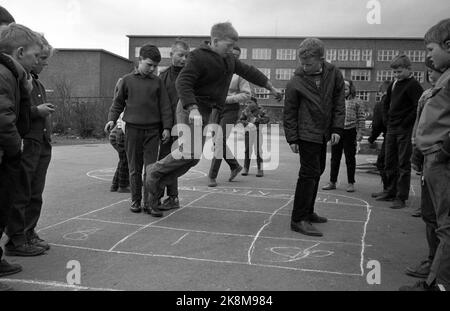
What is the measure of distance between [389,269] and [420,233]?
1454mm

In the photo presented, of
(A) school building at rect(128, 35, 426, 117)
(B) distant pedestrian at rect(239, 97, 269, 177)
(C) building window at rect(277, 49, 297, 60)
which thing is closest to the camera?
(B) distant pedestrian at rect(239, 97, 269, 177)

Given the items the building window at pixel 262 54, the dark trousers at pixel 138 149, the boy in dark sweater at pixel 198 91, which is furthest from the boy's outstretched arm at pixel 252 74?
the building window at pixel 262 54

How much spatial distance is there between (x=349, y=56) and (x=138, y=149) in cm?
6954

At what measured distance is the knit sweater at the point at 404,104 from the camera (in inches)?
248

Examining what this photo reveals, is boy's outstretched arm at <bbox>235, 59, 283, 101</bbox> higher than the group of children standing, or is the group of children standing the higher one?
boy's outstretched arm at <bbox>235, 59, 283, 101</bbox>

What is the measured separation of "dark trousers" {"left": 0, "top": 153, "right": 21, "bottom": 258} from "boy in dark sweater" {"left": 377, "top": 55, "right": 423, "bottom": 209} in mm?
4828

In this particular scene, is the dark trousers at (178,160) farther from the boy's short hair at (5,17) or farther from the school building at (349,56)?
the school building at (349,56)

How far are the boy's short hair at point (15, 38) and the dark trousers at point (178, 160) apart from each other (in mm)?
1995

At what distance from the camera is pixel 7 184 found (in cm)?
333

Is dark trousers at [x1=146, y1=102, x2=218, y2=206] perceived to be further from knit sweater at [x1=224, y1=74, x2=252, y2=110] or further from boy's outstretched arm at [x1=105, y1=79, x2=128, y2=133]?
knit sweater at [x1=224, y1=74, x2=252, y2=110]

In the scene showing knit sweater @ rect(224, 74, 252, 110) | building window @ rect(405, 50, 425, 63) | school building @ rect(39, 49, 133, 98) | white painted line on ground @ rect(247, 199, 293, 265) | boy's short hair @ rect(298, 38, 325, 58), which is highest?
building window @ rect(405, 50, 425, 63)

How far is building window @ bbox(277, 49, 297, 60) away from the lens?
7184 cm

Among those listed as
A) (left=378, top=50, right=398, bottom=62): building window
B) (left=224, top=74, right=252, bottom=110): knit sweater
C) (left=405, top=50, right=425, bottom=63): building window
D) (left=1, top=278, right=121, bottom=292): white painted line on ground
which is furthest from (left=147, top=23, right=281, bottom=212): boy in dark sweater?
(left=378, top=50, right=398, bottom=62): building window
